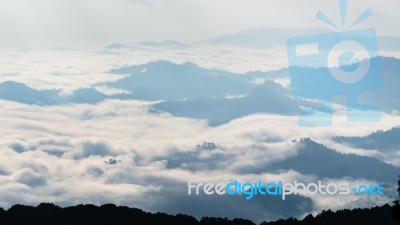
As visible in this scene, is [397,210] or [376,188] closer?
[397,210]

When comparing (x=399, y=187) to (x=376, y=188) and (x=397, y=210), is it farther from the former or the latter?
(x=376, y=188)

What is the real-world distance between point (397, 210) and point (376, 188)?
315 ft

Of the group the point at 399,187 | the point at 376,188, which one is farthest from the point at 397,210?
the point at 376,188

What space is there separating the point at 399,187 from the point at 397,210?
3.71 metres

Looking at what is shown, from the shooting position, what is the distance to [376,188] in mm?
195625

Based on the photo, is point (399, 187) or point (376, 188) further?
point (376, 188)

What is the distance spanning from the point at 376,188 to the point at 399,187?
313 ft

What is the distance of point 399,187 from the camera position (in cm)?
10344

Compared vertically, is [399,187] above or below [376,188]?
below

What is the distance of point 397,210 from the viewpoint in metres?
103

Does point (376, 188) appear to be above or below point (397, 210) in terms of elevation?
above
